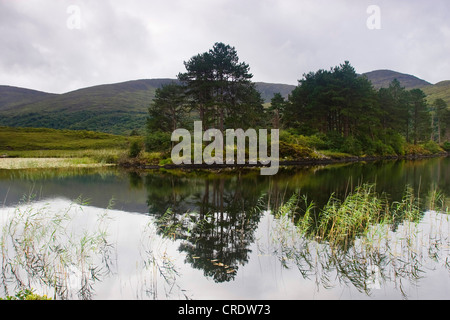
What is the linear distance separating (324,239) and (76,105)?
18848 cm

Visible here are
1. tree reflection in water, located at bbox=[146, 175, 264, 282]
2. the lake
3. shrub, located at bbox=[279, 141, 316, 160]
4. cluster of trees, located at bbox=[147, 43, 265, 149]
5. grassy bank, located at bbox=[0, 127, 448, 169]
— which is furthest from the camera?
shrub, located at bbox=[279, 141, 316, 160]

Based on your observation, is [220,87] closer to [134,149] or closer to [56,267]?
[134,149]

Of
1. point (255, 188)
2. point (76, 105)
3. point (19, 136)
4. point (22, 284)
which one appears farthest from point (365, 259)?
point (76, 105)

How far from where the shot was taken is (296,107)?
5616cm

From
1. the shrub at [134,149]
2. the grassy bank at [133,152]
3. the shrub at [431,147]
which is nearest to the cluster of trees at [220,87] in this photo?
the shrub at [134,149]

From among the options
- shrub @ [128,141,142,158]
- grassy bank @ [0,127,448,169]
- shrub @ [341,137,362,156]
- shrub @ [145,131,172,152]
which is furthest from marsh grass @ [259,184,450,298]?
shrub @ [341,137,362,156]

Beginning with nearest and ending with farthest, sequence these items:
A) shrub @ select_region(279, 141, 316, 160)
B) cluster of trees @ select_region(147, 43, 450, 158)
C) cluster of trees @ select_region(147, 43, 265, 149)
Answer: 1. cluster of trees @ select_region(147, 43, 265, 149)
2. cluster of trees @ select_region(147, 43, 450, 158)
3. shrub @ select_region(279, 141, 316, 160)

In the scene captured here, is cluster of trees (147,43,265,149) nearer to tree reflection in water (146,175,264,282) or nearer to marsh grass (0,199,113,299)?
tree reflection in water (146,175,264,282)

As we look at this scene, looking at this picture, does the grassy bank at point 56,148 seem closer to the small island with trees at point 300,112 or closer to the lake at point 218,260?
the small island with trees at point 300,112

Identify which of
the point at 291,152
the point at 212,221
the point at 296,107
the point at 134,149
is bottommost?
the point at 212,221

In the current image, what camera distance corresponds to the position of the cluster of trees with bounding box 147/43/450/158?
1585 inches

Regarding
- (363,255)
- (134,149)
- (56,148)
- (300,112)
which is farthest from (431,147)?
(56,148)

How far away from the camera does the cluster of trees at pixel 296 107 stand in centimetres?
4025
